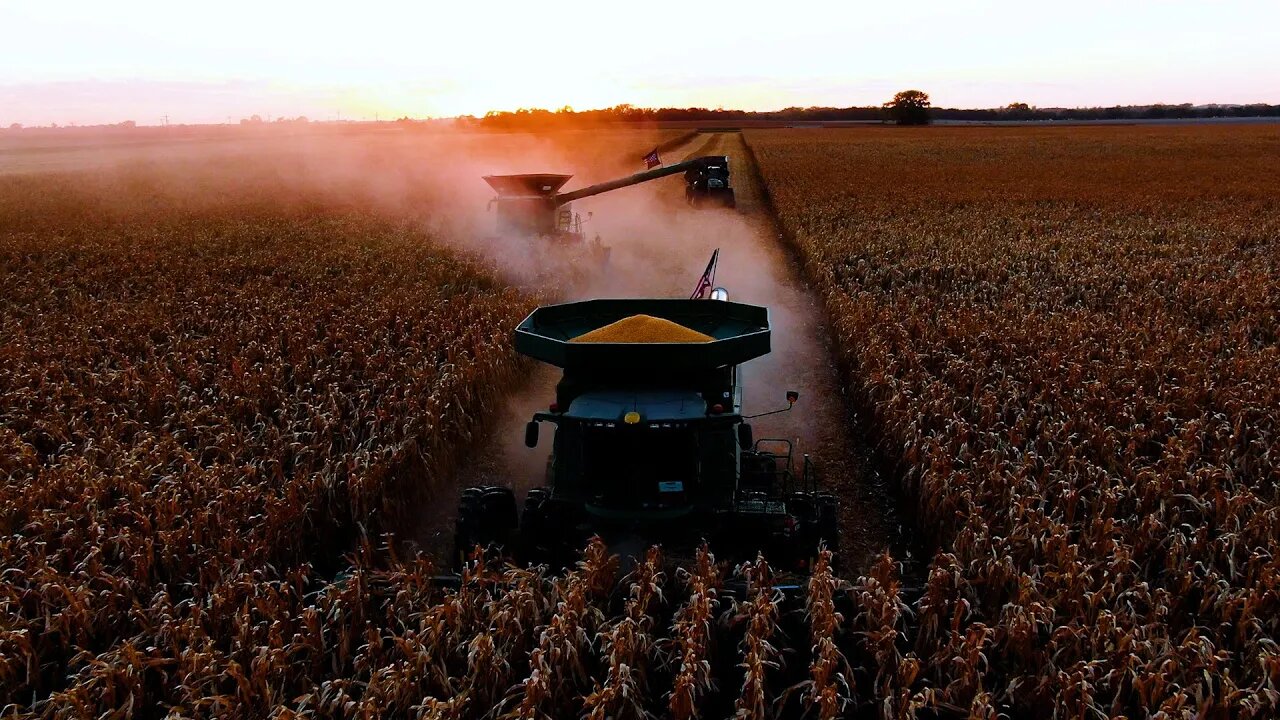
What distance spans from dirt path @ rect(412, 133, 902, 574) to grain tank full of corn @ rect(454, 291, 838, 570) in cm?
146

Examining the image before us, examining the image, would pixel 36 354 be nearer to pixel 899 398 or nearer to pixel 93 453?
pixel 93 453

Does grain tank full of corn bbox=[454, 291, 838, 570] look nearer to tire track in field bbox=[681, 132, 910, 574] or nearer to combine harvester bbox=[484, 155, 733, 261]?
tire track in field bbox=[681, 132, 910, 574]

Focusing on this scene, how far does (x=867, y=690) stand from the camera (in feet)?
18.3

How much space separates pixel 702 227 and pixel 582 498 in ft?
73.0

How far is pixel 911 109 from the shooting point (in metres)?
116

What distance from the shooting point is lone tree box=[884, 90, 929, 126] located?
11669cm

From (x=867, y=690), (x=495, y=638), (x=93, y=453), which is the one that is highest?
(x=93, y=453)

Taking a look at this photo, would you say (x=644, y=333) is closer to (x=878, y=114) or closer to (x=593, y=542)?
(x=593, y=542)

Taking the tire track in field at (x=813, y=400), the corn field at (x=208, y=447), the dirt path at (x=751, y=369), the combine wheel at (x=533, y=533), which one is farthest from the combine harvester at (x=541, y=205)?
the combine wheel at (x=533, y=533)

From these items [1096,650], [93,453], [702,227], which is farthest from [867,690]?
[702,227]

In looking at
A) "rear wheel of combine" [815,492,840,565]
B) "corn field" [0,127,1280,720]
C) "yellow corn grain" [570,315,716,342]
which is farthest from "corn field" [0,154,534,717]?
"rear wheel of combine" [815,492,840,565]

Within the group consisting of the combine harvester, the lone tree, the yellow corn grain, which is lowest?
the yellow corn grain

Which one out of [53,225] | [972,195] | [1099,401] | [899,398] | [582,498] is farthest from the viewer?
[972,195]

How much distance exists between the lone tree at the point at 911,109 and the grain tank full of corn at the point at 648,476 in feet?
394
